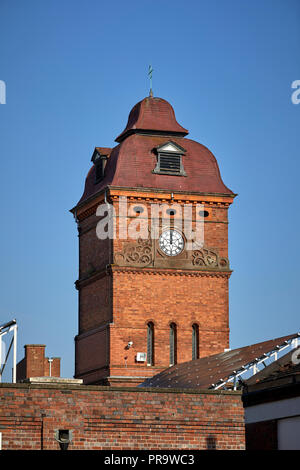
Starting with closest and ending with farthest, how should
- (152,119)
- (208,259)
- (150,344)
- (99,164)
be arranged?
(150,344) < (208,259) < (152,119) < (99,164)

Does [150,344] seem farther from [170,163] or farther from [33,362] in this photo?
[170,163]

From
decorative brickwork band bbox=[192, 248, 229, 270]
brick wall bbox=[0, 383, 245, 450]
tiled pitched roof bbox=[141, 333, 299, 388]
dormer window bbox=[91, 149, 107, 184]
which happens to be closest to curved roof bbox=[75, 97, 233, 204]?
dormer window bbox=[91, 149, 107, 184]

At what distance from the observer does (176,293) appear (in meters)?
64.9

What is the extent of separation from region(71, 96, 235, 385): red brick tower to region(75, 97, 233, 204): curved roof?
0.06m

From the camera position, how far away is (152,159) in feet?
219

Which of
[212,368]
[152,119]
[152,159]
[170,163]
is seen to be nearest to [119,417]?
[212,368]

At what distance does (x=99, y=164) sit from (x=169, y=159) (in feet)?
13.9

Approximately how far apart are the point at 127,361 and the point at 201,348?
14.4 feet

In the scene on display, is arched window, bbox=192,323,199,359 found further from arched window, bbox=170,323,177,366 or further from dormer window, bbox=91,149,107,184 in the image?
dormer window, bbox=91,149,107,184

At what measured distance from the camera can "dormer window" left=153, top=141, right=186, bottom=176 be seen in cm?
6645

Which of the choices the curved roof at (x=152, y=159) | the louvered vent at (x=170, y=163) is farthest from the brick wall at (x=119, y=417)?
the louvered vent at (x=170, y=163)
